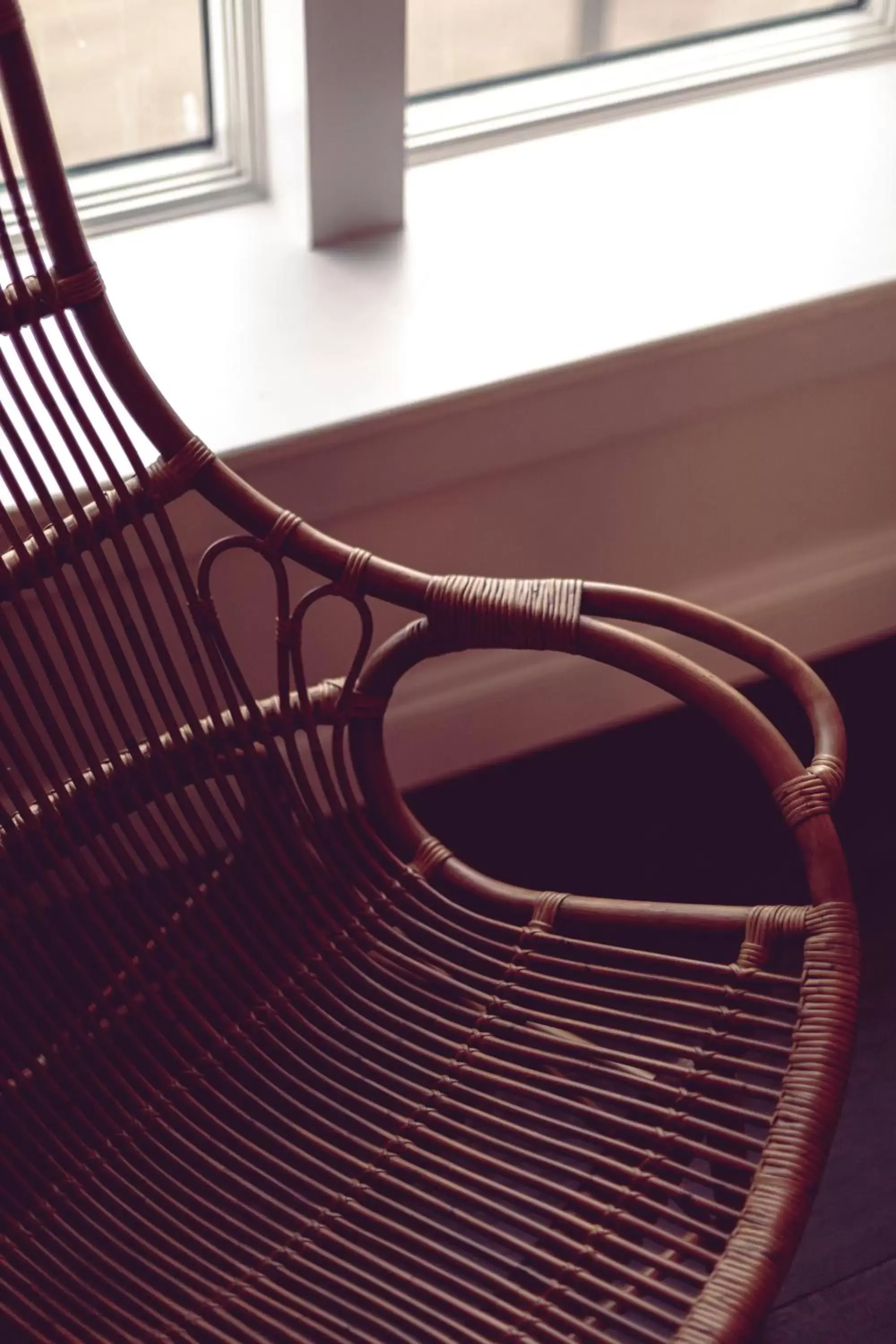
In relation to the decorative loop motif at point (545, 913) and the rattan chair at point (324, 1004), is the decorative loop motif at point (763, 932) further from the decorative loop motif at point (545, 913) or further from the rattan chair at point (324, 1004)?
the decorative loop motif at point (545, 913)

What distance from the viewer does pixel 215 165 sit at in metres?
1.46

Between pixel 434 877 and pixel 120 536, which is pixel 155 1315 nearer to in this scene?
pixel 434 877

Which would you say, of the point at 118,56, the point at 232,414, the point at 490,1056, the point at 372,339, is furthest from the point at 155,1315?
the point at 118,56

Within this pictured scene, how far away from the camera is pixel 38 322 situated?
2.98 ft

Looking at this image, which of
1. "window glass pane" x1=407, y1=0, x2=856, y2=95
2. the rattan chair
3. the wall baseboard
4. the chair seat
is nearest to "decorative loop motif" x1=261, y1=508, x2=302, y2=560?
the rattan chair

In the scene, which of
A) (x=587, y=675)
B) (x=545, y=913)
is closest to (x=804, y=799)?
(x=545, y=913)

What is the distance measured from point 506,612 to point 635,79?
0.92 meters

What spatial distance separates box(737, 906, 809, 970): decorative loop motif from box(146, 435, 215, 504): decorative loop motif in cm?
44

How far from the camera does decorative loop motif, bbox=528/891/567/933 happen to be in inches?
40.3

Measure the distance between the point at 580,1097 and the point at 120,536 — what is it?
1.50ft

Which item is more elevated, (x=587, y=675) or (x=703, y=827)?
(x=587, y=675)

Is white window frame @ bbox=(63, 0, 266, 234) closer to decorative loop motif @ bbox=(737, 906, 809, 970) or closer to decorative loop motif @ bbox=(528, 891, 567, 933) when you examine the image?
decorative loop motif @ bbox=(528, 891, 567, 933)

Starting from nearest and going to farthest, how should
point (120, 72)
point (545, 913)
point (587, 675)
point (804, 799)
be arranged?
1. point (804, 799)
2. point (545, 913)
3. point (120, 72)
4. point (587, 675)

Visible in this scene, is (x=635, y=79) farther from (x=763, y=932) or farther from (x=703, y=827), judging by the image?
(x=763, y=932)
